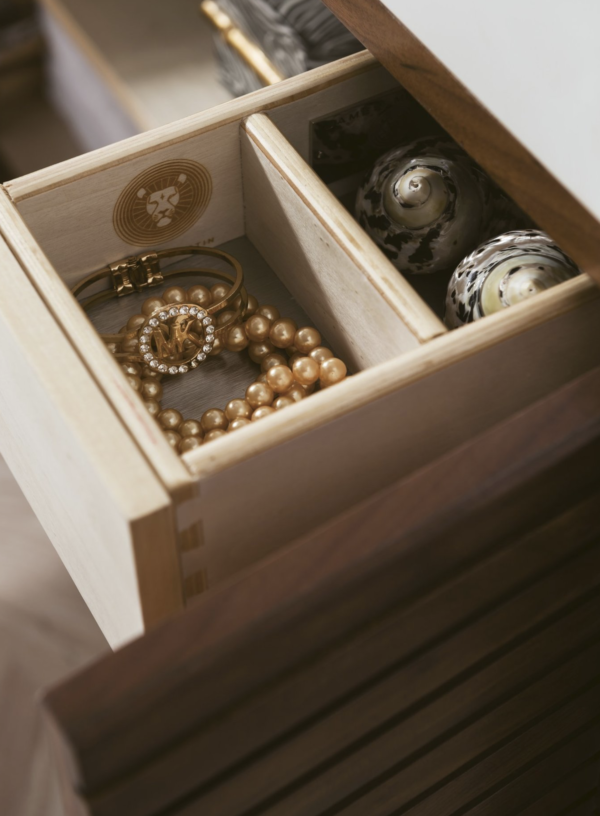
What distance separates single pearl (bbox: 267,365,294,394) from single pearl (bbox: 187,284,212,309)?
9 cm

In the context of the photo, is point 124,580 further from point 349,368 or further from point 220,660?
point 349,368

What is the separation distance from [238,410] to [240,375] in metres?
0.06

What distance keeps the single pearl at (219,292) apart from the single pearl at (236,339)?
3 centimetres

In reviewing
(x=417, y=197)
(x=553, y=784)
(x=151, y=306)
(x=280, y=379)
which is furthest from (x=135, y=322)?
(x=553, y=784)

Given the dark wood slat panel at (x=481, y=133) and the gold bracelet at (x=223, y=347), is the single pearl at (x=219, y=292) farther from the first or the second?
the dark wood slat panel at (x=481, y=133)

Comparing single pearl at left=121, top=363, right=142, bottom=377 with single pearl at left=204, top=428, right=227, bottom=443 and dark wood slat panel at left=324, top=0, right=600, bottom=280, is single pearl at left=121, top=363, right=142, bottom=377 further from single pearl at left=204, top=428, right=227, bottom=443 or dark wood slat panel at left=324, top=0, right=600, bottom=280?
dark wood slat panel at left=324, top=0, right=600, bottom=280

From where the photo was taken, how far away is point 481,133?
0.48m

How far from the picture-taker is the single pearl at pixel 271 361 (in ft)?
2.05

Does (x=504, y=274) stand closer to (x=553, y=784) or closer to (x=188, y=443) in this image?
(x=188, y=443)

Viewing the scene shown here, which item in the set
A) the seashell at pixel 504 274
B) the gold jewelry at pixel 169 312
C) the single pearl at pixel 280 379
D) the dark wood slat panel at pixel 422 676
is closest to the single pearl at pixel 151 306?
the gold jewelry at pixel 169 312

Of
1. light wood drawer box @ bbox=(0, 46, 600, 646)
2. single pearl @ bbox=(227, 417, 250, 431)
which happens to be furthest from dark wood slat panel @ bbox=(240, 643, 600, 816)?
single pearl @ bbox=(227, 417, 250, 431)

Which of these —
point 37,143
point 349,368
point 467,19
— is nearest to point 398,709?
point 349,368

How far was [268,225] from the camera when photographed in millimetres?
635

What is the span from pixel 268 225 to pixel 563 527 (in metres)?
0.33
